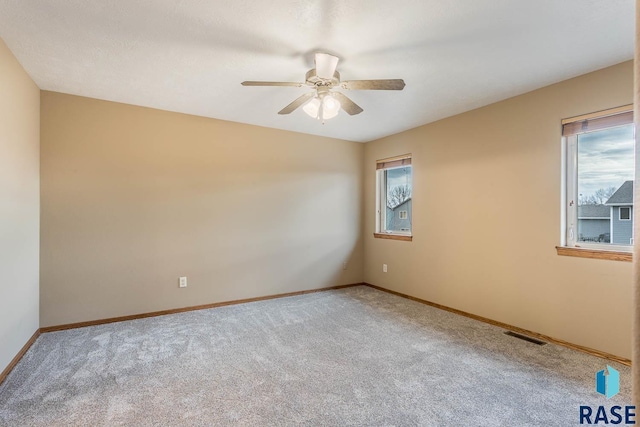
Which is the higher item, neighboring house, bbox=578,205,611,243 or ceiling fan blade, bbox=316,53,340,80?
ceiling fan blade, bbox=316,53,340,80

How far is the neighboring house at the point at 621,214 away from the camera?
99.7 inches

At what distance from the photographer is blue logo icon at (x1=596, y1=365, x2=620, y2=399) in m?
2.06

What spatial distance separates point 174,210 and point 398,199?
10.4ft

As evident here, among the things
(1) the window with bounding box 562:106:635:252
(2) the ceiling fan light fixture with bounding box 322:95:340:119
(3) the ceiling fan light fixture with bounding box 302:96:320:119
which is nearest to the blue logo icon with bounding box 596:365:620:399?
(1) the window with bounding box 562:106:635:252

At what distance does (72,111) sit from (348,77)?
2.86 metres

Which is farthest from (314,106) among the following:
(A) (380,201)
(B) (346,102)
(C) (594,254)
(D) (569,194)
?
(A) (380,201)

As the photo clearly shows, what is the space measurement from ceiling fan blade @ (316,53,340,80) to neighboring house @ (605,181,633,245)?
2596mm

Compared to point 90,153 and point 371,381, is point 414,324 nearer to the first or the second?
point 371,381

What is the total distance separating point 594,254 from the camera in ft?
8.60

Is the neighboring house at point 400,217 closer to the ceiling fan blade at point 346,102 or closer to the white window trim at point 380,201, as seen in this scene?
the white window trim at point 380,201

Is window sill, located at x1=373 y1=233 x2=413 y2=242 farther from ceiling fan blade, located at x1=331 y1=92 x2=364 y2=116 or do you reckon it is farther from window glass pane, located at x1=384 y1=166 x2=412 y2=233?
ceiling fan blade, located at x1=331 y1=92 x2=364 y2=116

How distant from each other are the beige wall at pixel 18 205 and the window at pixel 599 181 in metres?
4.61

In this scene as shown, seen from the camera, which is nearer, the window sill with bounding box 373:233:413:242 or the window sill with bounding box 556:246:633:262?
the window sill with bounding box 556:246:633:262

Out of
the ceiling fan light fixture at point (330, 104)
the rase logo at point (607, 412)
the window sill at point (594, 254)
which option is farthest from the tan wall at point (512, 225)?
the ceiling fan light fixture at point (330, 104)
